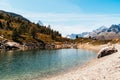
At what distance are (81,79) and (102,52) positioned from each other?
5352 cm

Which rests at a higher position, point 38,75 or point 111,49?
point 111,49

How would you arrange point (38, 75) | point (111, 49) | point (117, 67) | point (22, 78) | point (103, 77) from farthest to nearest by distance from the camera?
point (111, 49)
point (38, 75)
point (22, 78)
point (117, 67)
point (103, 77)

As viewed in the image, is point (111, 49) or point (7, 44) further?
point (7, 44)

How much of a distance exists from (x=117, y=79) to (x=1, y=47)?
6104 inches

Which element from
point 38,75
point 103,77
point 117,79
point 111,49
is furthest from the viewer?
point 111,49

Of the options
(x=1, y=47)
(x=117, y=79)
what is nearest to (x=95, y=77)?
(x=117, y=79)

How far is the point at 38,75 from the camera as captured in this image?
6025cm

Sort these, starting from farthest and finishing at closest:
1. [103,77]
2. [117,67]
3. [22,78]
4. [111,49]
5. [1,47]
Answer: [1,47], [111,49], [22,78], [117,67], [103,77]

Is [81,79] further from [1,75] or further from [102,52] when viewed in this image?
[102,52]

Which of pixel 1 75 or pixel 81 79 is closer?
pixel 81 79

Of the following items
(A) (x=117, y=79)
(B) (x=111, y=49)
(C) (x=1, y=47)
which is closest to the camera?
(A) (x=117, y=79)

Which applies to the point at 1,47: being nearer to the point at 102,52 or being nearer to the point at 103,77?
the point at 102,52

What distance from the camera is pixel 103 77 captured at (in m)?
38.7

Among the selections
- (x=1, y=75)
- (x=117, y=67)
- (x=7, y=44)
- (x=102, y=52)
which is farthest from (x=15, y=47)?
(x=117, y=67)
